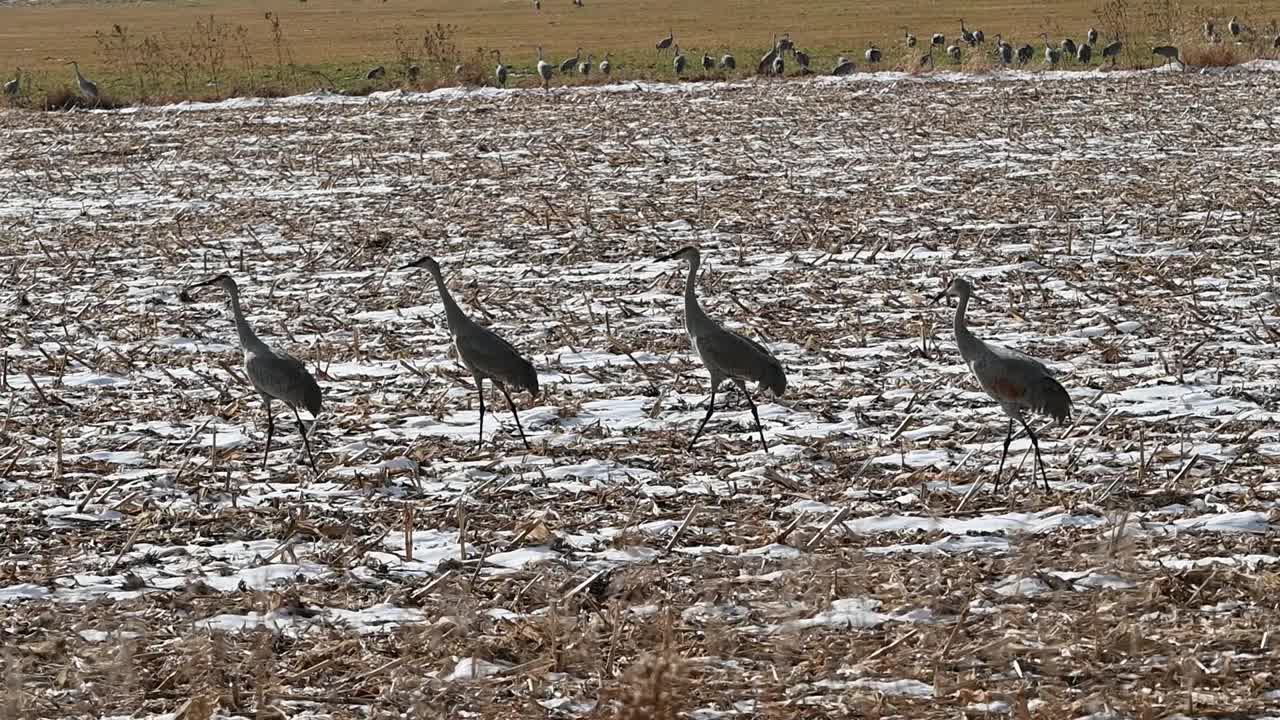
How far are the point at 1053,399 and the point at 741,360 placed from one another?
71.6 inches

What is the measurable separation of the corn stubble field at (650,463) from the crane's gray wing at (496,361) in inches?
10.9

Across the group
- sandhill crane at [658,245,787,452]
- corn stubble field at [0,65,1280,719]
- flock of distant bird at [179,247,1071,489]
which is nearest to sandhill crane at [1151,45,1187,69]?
corn stubble field at [0,65,1280,719]

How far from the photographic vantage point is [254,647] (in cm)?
586

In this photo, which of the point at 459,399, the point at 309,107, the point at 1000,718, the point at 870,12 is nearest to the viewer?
the point at 1000,718

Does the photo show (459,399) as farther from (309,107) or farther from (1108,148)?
(309,107)

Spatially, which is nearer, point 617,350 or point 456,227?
point 617,350

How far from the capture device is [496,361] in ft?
30.3

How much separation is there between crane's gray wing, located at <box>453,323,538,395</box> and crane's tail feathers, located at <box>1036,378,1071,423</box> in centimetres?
285

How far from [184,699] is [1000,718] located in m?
2.71

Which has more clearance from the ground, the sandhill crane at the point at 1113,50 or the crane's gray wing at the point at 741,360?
the crane's gray wing at the point at 741,360

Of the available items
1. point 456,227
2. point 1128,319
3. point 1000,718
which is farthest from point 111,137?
point 1000,718

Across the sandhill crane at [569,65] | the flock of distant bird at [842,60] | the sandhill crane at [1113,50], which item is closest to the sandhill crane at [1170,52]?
the flock of distant bird at [842,60]

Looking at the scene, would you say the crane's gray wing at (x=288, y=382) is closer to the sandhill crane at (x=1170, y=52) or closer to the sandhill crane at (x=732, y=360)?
the sandhill crane at (x=732, y=360)

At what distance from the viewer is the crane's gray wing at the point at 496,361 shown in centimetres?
923
